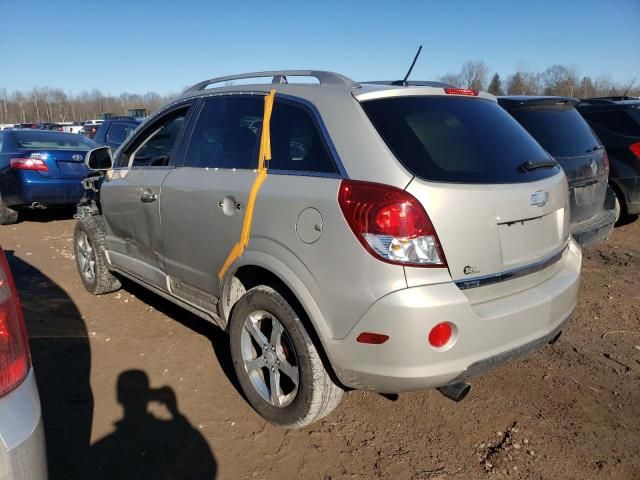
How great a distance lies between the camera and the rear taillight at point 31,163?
25.1 feet

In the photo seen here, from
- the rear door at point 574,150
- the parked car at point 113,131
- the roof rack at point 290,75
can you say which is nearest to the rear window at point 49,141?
the parked car at point 113,131

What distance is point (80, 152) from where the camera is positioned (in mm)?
8203

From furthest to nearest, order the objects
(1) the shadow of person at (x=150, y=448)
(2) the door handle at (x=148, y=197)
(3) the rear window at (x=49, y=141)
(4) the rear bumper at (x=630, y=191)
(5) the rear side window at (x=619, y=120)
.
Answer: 1. (3) the rear window at (x=49, y=141)
2. (5) the rear side window at (x=619, y=120)
3. (4) the rear bumper at (x=630, y=191)
4. (2) the door handle at (x=148, y=197)
5. (1) the shadow of person at (x=150, y=448)

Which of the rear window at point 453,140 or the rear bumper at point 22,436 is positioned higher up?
the rear window at point 453,140

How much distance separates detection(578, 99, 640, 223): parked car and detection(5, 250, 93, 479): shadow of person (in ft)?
20.8

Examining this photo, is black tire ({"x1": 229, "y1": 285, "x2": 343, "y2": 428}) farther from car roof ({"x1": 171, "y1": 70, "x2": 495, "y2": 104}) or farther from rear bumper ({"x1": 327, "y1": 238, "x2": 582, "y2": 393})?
car roof ({"x1": 171, "y1": 70, "x2": 495, "y2": 104})

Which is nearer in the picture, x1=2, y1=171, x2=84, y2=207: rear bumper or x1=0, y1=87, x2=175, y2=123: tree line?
x1=2, y1=171, x2=84, y2=207: rear bumper

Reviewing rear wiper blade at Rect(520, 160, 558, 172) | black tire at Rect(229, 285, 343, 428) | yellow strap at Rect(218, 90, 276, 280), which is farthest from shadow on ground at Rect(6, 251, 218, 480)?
rear wiper blade at Rect(520, 160, 558, 172)

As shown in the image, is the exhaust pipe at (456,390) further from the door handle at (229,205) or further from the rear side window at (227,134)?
the rear side window at (227,134)

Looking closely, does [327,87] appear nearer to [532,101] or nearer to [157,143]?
[157,143]

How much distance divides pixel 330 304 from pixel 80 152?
289 inches

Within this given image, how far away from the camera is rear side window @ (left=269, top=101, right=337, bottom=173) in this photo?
98.0 inches

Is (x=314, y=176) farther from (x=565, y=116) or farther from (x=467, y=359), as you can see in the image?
(x=565, y=116)

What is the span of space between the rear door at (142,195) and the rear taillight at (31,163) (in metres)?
4.16
